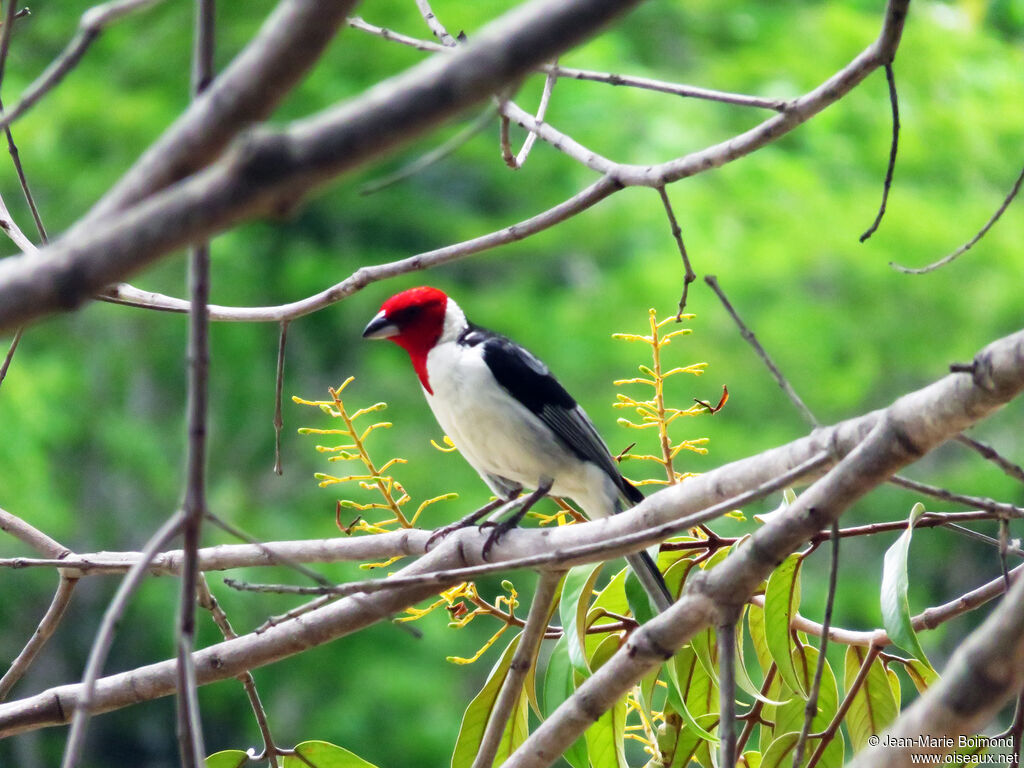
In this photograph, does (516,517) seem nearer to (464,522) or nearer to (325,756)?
(464,522)

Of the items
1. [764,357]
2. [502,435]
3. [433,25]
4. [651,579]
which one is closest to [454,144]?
[764,357]

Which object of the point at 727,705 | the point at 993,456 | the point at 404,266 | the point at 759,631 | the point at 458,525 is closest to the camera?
the point at 993,456

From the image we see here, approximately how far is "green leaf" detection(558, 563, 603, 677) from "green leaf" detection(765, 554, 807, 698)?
32 cm

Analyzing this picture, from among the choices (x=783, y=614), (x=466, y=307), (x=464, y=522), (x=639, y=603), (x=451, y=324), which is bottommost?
(x=783, y=614)

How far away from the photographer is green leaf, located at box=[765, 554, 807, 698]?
2035 mm

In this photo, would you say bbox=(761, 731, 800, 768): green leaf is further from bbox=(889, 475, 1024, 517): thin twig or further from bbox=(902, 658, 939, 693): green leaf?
bbox=(889, 475, 1024, 517): thin twig

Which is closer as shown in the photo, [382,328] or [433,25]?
[433,25]

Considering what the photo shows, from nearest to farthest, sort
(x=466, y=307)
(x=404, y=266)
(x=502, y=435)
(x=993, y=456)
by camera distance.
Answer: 1. (x=993, y=456)
2. (x=404, y=266)
3. (x=502, y=435)
4. (x=466, y=307)

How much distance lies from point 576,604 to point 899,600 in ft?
1.84

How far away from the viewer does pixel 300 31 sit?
2.79 ft

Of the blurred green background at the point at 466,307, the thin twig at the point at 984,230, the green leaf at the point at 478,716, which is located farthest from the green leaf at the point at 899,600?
the blurred green background at the point at 466,307

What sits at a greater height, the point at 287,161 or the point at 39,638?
the point at 39,638

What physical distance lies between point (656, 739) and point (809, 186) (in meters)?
5.92

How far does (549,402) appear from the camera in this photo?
3115 millimetres
